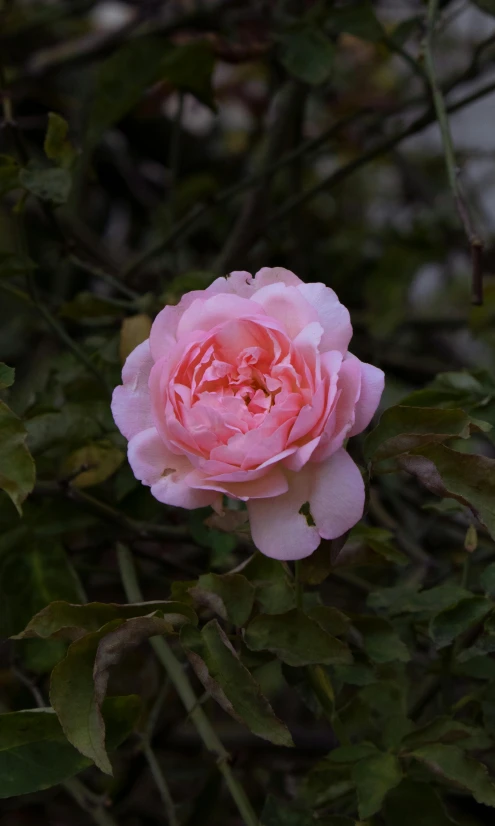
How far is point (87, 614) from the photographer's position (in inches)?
15.3

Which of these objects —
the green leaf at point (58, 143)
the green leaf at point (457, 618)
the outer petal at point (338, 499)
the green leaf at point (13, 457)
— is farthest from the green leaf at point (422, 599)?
the green leaf at point (58, 143)

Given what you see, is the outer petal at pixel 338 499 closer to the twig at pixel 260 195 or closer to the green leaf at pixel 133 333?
the green leaf at pixel 133 333

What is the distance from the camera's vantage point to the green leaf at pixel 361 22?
659 mm

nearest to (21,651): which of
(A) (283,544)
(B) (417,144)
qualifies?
(A) (283,544)

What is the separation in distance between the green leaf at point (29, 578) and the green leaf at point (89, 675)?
140 millimetres

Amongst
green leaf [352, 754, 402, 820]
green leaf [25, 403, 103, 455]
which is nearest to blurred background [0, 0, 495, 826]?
green leaf [25, 403, 103, 455]

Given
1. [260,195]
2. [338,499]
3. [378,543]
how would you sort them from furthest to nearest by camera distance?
1. [260,195]
2. [378,543]
3. [338,499]

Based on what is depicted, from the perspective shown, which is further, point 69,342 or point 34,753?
point 69,342

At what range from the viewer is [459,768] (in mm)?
397

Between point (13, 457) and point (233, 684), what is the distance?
0.14m

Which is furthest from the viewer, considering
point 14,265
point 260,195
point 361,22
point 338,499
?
point 260,195

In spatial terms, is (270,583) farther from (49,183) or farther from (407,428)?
(49,183)

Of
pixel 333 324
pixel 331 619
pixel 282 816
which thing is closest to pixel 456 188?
pixel 333 324

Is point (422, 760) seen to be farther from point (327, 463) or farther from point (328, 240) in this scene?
point (328, 240)
